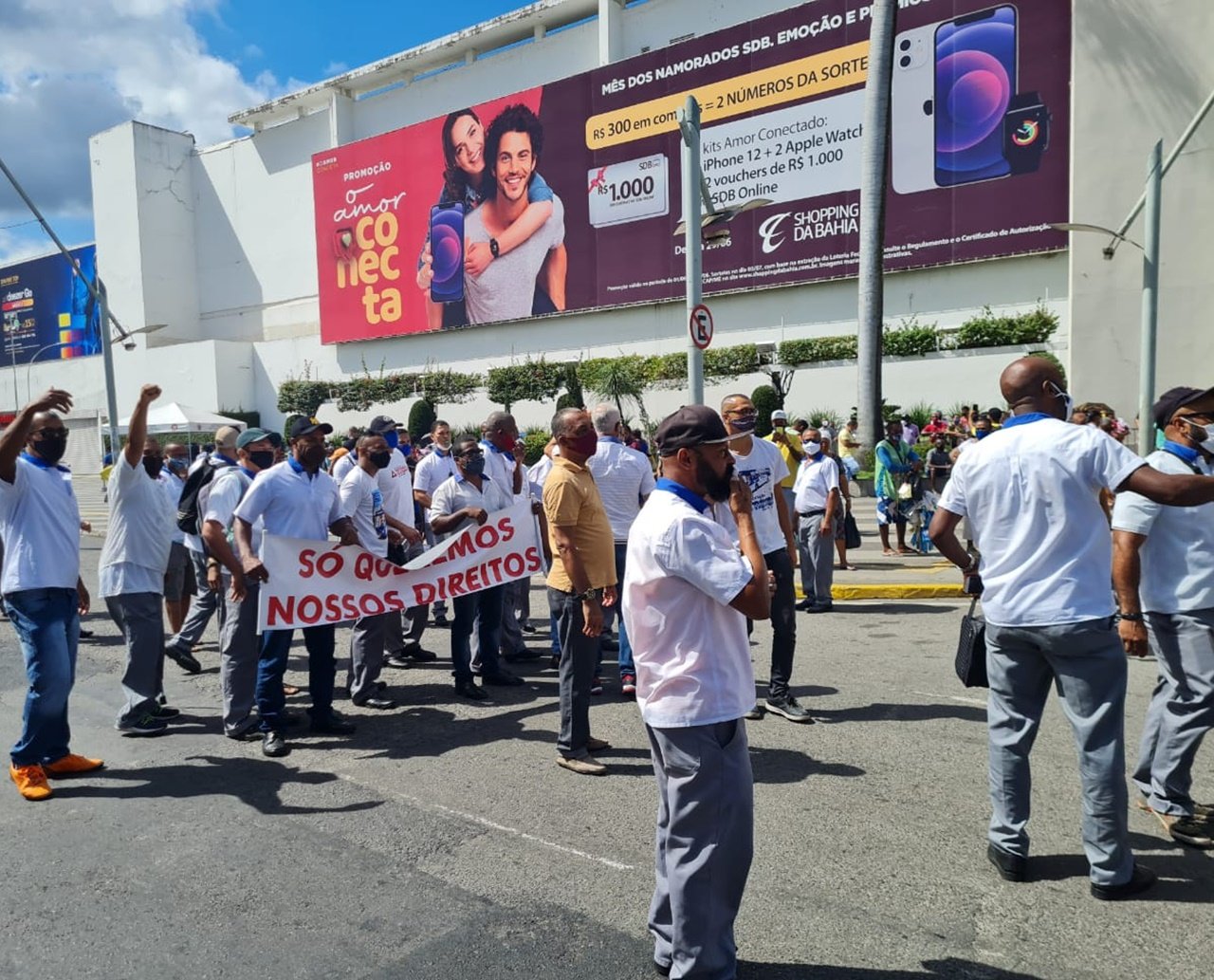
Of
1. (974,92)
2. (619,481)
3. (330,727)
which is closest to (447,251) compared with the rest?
(974,92)

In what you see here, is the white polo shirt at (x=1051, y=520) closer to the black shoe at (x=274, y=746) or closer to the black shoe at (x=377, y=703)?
the black shoe at (x=274, y=746)

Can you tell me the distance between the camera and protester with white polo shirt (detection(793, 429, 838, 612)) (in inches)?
381

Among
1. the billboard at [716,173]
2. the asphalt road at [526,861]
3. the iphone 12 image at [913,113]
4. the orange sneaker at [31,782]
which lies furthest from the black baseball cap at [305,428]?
the iphone 12 image at [913,113]

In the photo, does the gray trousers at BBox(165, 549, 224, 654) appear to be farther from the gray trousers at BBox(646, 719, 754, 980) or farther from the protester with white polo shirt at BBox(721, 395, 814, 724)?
the gray trousers at BBox(646, 719, 754, 980)

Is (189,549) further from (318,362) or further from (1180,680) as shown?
(318,362)

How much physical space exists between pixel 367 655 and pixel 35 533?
2.31 m

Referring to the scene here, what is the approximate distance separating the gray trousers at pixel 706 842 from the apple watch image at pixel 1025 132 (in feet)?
72.0

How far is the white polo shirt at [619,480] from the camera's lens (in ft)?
22.2

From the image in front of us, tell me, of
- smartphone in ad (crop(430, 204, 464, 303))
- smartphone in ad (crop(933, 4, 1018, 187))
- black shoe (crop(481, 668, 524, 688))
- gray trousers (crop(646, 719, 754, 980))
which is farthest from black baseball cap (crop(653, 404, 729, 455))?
smartphone in ad (crop(430, 204, 464, 303))

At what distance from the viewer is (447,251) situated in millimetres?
32781

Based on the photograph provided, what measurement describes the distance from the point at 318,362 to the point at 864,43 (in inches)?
977

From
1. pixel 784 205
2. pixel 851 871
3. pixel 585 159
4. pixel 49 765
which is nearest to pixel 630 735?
pixel 851 871

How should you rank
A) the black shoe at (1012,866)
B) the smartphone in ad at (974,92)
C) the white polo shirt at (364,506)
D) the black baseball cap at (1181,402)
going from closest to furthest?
1. the black shoe at (1012,866)
2. the black baseball cap at (1181,402)
3. the white polo shirt at (364,506)
4. the smartphone in ad at (974,92)

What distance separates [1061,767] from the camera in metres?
4.86
